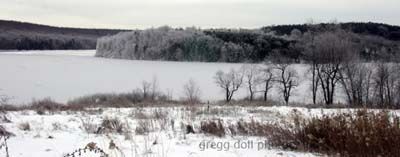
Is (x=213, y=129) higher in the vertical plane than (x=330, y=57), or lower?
lower

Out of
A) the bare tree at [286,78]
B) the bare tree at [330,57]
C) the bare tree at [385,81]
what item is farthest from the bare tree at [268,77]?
the bare tree at [385,81]

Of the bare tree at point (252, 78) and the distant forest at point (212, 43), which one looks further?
the distant forest at point (212, 43)

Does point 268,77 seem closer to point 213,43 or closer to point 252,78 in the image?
point 252,78

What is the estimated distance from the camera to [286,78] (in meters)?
57.1

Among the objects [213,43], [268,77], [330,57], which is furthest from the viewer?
[213,43]

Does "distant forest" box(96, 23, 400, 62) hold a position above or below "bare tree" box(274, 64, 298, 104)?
above

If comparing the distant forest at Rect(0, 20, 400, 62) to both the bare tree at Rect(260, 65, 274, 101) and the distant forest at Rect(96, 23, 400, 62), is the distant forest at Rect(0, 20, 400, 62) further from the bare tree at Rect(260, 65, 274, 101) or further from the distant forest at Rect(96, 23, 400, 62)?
the bare tree at Rect(260, 65, 274, 101)

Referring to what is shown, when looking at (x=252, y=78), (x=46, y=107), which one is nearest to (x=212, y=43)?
(x=252, y=78)

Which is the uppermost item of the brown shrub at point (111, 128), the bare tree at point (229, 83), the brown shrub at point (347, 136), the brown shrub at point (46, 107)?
the brown shrub at point (347, 136)

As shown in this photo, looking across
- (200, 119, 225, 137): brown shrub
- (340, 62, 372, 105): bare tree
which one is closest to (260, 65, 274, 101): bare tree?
(340, 62, 372, 105): bare tree

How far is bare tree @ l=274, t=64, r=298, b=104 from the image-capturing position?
54094mm

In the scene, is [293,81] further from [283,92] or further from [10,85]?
[10,85]

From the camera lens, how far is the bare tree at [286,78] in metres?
54.1

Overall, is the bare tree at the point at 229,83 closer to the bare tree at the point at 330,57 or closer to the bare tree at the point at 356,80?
the bare tree at the point at 330,57
